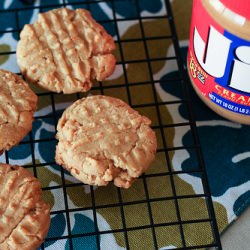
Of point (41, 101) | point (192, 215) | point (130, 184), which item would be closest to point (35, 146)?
point (41, 101)

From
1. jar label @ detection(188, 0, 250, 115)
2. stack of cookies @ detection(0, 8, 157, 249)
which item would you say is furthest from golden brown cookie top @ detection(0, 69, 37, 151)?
jar label @ detection(188, 0, 250, 115)

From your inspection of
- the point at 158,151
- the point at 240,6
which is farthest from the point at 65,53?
the point at 240,6

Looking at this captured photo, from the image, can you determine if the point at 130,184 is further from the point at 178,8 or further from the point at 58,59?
the point at 178,8

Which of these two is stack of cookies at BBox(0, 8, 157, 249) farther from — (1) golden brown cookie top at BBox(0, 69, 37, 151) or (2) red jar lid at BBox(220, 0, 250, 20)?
(2) red jar lid at BBox(220, 0, 250, 20)

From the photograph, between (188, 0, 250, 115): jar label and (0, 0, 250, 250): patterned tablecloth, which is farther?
(0, 0, 250, 250): patterned tablecloth

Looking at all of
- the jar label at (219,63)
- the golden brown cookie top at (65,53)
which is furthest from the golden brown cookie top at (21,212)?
the jar label at (219,63)

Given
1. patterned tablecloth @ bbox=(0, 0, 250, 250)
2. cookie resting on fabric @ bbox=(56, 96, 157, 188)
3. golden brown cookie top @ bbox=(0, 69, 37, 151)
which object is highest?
golden brown cookie top @ bbox=(0, 69, 37, 151)

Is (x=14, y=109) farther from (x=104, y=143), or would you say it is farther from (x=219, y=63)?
(x=219, y=63)
